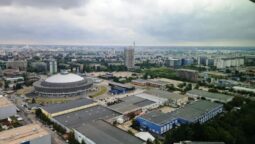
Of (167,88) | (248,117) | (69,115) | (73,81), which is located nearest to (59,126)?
(69,115)

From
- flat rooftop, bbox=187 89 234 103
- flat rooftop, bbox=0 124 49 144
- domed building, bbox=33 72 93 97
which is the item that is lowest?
flat rooftop, bbox=0 124 49 144

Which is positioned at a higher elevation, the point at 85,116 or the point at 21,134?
the point at 21,134

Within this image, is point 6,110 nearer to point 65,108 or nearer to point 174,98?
point 65,108

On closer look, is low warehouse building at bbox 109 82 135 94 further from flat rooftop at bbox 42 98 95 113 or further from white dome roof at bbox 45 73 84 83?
flat rooftop at bbox 42 98 95 113

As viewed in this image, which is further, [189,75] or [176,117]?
[189,75]

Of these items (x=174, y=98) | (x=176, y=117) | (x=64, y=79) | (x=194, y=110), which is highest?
(x=64, y=79)

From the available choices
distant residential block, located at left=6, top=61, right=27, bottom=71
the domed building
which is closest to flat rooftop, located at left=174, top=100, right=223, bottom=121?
the domed building

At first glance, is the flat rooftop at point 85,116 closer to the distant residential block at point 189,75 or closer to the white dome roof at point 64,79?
the white dome roof at point 64,79

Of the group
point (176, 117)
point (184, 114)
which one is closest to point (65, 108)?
point (176, 117)

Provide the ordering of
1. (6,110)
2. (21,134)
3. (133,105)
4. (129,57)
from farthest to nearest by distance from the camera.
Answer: (129,57) < (133,105) < (6,110) < (21,134)
